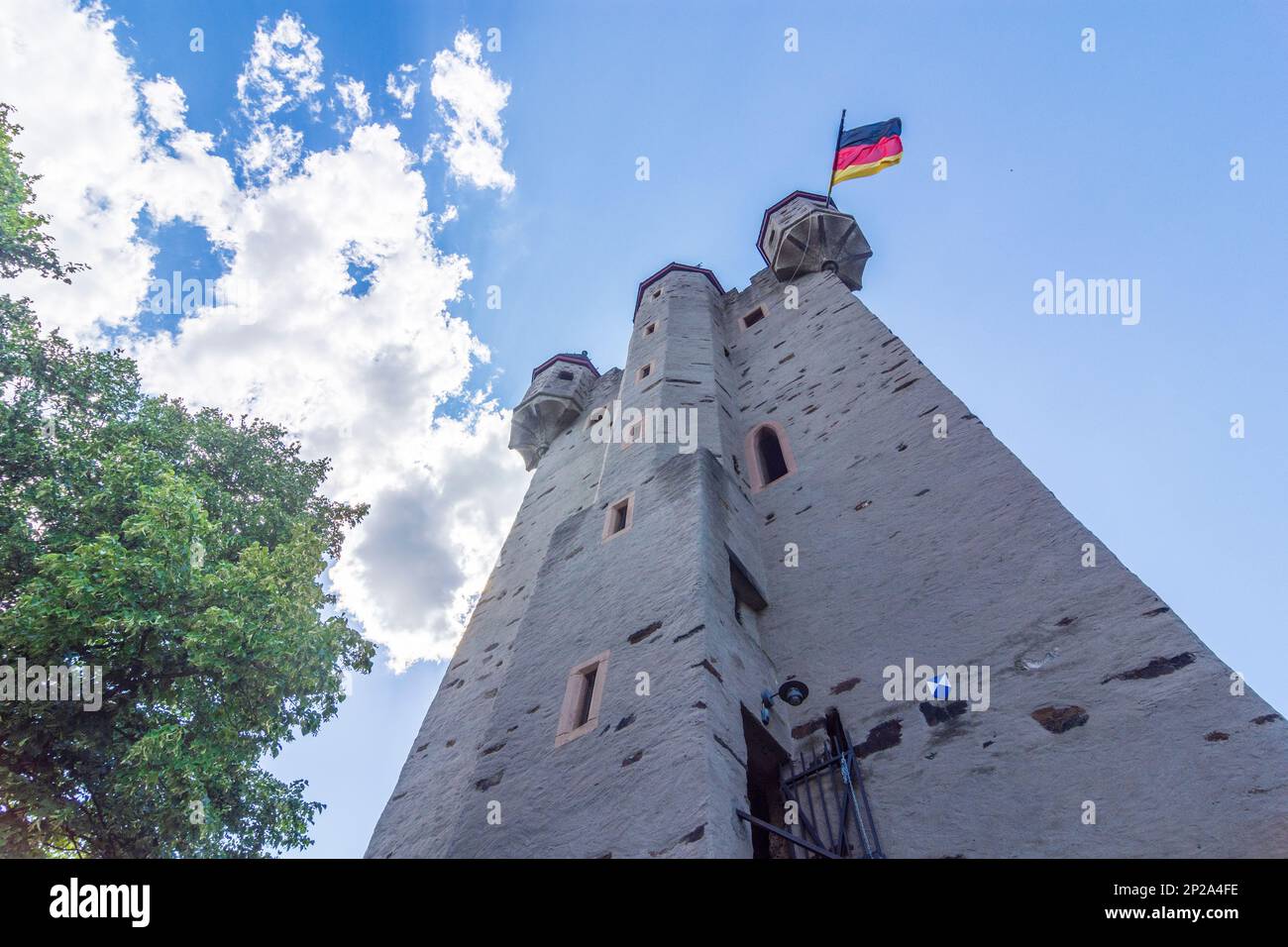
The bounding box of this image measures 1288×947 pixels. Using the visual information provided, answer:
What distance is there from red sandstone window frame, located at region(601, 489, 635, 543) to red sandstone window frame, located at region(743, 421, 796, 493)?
244cm

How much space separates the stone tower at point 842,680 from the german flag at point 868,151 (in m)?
6.88

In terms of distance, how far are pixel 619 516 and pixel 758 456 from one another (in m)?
3.46

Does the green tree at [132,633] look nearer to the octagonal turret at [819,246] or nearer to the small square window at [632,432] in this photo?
the small square window at [632,432]

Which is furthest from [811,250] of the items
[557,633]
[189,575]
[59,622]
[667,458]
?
[59,622]

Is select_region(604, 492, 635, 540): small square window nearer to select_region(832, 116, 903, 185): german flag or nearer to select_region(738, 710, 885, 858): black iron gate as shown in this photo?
select_region(738, 710, 885, 858): black iron gate

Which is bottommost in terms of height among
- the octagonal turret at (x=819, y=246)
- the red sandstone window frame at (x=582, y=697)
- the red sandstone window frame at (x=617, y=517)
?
the red sandstone window frame at (x=582, y=697)

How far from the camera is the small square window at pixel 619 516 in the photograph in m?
9.59

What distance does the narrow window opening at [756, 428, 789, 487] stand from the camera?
464 inches

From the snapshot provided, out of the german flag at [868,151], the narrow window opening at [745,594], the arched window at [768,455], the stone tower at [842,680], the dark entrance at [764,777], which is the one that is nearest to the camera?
the stone tower at [842,680]

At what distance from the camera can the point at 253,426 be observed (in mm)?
15555

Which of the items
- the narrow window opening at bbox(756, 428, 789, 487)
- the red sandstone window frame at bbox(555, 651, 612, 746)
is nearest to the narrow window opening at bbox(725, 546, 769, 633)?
the red sandstone window frame at bbox(555, 651, 612, 746)

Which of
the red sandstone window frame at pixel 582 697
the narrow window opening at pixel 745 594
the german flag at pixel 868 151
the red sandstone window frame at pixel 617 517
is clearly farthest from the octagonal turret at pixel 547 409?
the red sandstone window frame at pixel 582 697

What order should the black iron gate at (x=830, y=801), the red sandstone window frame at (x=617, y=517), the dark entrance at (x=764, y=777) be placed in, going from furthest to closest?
the red sandstone window frame at (x=617, y=517) < the dark entrance at (x=764, y=777) < the black iron gate at (x=830, y=801)
